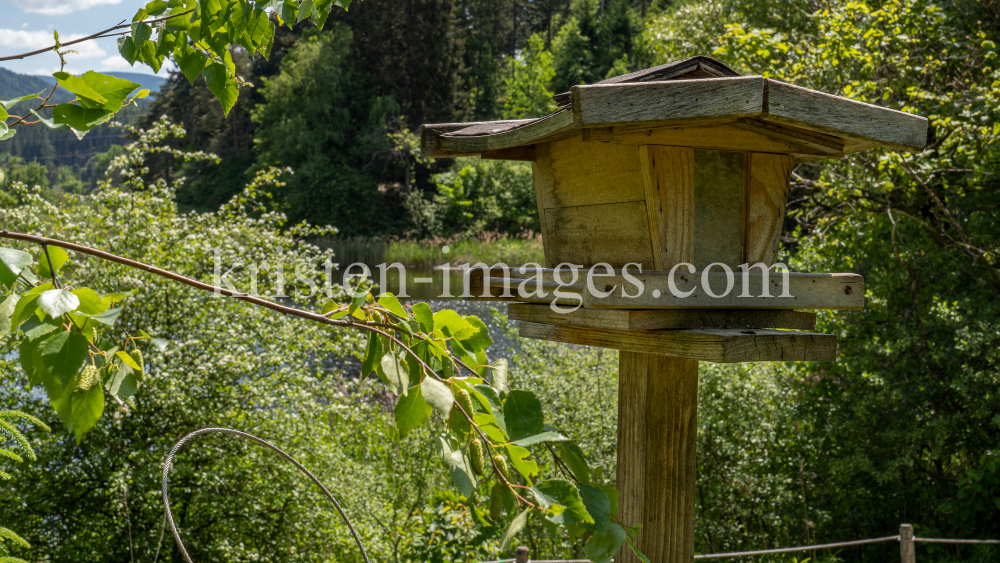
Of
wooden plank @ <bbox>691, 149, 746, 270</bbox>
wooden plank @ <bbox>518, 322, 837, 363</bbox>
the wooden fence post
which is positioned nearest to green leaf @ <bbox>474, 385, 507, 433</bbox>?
wooden plank @ <bbox>518, 322, 837, 363</bbox>

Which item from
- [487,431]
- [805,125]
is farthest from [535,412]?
[805,125]

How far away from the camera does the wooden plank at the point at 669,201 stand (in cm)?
178

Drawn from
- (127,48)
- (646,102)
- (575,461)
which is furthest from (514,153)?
(575,461)

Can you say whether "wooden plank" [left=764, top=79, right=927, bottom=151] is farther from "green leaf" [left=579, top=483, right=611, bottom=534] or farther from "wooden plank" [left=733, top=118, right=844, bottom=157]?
"green leaf" [left=579, top=483, right=611, bottom=534]

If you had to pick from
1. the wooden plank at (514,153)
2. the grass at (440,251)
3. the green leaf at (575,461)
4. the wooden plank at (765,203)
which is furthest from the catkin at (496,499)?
the grass at (440,251)

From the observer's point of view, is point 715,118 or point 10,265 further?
point 715,118

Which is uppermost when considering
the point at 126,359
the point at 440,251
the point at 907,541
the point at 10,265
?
the point at 440,251

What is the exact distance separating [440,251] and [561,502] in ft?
69.3

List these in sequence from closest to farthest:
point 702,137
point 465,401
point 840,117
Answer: point 465,401
point 840,117
point 702,137

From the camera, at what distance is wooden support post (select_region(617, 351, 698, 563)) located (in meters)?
2.00

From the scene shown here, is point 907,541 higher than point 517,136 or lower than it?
lower

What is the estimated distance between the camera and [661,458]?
6.57ft

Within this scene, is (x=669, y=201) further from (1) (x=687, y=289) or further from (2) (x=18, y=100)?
(2) (x=18, y=100)

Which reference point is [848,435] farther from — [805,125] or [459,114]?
[459,114]
